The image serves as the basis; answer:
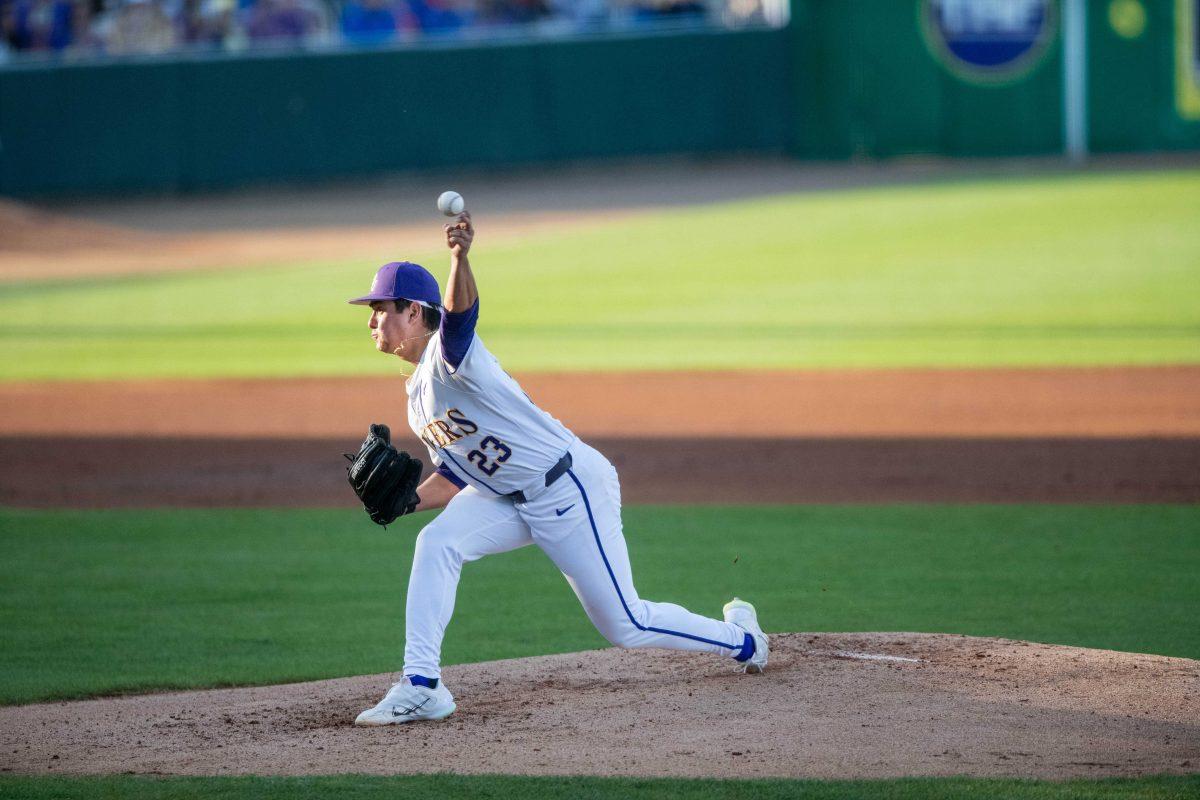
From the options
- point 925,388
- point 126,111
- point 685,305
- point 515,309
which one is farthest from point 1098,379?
point 126,111

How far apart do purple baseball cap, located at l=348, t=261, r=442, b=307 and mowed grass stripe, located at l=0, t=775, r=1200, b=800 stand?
1467 millimetres

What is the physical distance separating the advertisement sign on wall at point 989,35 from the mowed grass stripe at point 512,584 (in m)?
18.9

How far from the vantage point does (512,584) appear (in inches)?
281

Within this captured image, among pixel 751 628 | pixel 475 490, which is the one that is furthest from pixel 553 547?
pixel 751 628

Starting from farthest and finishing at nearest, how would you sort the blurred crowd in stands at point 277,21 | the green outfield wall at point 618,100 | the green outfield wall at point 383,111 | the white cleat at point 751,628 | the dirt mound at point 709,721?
the blurred crowd in stands at point 277,21, the green outfield wall at point 618,100, the green outfield wall at point 383,111, the white cleat at point 751,628, the dirt mound at point 709,721

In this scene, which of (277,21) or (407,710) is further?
(277,21)

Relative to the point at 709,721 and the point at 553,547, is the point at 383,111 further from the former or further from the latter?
the point at 709,721

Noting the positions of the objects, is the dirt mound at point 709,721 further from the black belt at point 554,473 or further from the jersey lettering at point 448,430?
the jersey lettering at point 448,430

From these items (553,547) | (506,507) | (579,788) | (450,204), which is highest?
(450,204)

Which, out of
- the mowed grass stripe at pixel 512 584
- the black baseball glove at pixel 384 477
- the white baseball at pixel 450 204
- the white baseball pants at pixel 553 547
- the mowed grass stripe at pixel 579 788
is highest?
the white baseball at pixel 450 204

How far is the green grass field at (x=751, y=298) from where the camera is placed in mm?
13547

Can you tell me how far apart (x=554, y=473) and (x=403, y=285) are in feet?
2.52

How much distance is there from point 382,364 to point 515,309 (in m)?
2.71

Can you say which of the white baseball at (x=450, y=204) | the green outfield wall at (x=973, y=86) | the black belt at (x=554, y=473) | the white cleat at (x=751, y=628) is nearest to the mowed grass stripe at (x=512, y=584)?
the white cleat at (x=751, y=628)
